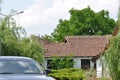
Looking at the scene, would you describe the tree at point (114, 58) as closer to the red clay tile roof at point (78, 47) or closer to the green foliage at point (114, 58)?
the green foliage at point (114, 58)

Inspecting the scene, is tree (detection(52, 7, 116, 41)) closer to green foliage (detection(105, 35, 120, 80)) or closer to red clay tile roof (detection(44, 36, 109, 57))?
red clay tile roof (detection(44, 36, 109, 57))

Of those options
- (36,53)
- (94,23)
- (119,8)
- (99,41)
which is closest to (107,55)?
(119,8)

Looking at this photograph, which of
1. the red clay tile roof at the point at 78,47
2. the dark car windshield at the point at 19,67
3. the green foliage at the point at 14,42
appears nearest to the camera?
the dark car windshield at the point at 19,67

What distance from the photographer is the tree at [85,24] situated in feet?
283

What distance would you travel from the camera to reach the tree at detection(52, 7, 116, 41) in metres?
86.4

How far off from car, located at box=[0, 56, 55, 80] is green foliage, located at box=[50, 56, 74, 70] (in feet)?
156

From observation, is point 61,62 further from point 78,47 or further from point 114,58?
point 114,58

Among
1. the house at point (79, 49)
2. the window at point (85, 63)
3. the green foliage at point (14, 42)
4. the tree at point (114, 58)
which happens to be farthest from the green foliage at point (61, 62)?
the tree at point (114, 58)

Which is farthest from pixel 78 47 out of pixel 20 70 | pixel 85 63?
pixel 20 70

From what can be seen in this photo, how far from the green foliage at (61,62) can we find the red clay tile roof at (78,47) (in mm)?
2669

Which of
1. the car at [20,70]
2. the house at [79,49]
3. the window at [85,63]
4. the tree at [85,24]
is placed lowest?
the window at [85,63]

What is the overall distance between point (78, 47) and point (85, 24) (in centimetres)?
1632

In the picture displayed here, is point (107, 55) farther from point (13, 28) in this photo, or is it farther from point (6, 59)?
point (6, 59)

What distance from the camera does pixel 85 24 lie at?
8669 centimetres
